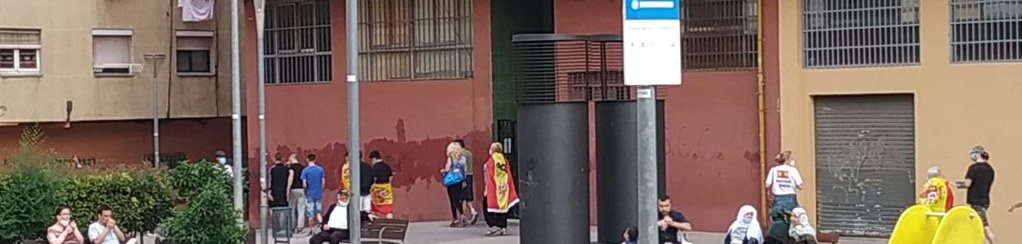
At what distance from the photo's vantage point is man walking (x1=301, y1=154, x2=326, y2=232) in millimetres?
24469

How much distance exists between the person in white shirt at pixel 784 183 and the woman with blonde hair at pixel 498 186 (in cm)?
404

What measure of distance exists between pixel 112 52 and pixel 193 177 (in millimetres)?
15702

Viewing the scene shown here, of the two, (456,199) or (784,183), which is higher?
(784,183)

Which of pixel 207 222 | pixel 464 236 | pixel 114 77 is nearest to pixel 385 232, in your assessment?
pixel 207 222

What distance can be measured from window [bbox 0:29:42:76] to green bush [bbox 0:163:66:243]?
14.6m

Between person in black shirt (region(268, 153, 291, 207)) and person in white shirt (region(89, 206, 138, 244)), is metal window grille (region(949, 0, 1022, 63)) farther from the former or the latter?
person in black shirt (region(268, 153, 291, 207))

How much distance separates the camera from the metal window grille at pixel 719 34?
21500mm

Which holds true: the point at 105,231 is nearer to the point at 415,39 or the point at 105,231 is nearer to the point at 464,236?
the point at 464,236

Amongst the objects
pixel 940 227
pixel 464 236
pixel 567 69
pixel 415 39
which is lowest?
pixel 464 236

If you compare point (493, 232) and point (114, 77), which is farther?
point (114, 77)

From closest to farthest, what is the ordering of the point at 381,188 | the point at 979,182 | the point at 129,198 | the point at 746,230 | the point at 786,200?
the point at 746,230 < the point at 979,182 < the point at 129,198 < the point at 786,200 < the point at 381,188

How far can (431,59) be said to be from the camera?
2570cm

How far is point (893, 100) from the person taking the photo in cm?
2039

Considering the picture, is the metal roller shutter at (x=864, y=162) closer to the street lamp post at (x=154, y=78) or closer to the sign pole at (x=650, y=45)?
the sign pole at (x=650, y=45)
